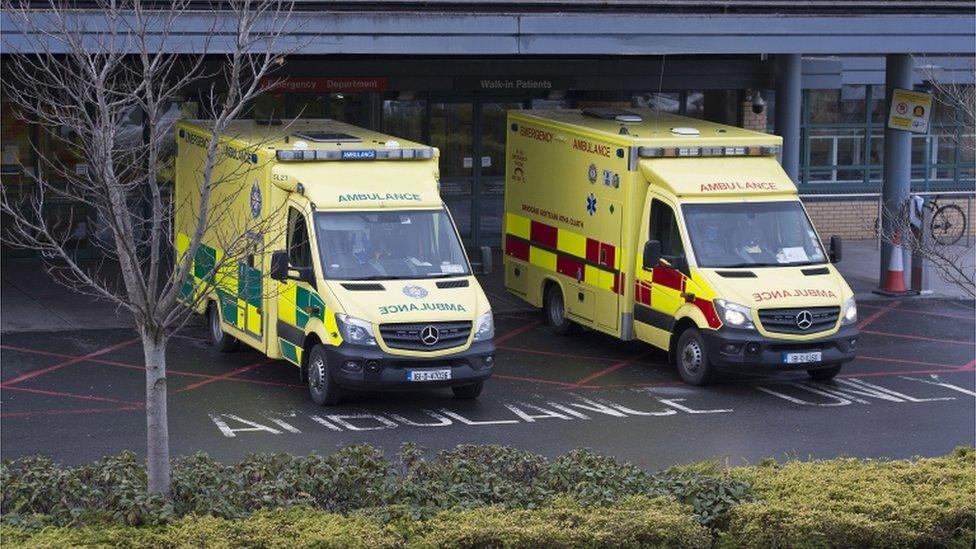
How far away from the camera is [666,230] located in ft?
56.6

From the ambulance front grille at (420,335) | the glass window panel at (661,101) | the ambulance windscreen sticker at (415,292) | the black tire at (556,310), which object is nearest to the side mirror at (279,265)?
the ambulance front grille at (420,335)

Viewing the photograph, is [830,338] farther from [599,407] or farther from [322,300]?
[322,300]

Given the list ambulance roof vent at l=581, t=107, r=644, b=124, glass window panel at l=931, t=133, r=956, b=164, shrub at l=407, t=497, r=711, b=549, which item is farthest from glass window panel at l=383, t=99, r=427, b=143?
shrub at l=407, t=497, r=711, b=549

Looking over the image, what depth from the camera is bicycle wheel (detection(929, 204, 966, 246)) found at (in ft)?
88.3

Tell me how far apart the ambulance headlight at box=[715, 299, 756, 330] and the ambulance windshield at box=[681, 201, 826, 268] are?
1.99 ft

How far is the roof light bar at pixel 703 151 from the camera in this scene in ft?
57.1

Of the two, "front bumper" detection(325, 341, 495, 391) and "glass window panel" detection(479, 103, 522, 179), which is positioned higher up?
"glass window panel" detection(479, 103, 522, 179)

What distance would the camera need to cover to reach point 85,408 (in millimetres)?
15336

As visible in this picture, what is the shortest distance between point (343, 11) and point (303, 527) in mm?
9985

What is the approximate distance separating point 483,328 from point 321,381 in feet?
5.30

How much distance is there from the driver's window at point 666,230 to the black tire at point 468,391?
261 cm

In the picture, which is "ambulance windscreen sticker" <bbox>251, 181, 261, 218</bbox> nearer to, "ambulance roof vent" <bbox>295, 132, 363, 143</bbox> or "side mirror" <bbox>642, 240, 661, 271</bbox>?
"ambulance roof vent" <bbox>295, 132, 363, 143</bbox>

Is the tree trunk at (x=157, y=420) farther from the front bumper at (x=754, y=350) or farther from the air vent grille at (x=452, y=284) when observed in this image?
the front bumper at (x=754, y=350)

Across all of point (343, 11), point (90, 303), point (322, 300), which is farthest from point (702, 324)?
point (90, 303)
